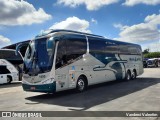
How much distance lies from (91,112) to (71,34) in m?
6.05

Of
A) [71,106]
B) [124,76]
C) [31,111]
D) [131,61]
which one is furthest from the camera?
[131,61]

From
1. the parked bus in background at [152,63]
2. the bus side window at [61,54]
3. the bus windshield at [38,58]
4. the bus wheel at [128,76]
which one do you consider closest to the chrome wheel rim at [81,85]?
the bus side window at [61,54]

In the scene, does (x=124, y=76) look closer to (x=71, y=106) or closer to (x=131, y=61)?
(x=131, y=61)

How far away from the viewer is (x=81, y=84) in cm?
1470

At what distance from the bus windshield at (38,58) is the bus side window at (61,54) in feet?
1.30

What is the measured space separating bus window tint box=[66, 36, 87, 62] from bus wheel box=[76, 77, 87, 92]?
1.36m

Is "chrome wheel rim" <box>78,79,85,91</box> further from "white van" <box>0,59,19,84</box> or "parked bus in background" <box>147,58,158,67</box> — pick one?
"parked bus in background" <box>147,58,158,67</box>

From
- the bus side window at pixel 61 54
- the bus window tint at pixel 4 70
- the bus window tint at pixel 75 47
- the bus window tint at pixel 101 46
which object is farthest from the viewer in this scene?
the bus window tint at pixel 4 70

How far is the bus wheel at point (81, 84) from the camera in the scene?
14.4 metres

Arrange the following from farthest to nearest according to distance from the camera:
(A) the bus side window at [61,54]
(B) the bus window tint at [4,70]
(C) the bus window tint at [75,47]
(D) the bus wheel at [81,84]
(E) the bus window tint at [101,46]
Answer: (B) the bus window tint at [4,70] < (E) the bus window tint at [101,46] < (D) the bus wheel at [81,84] < (C) the bus window tint at [75,47] < (A) the bus side window at [61,54]

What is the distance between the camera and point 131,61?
22.6 metres

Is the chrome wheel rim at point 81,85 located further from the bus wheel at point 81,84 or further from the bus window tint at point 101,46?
the bus window tint at point 101,46

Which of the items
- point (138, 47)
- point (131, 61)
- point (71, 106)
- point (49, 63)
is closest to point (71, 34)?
point (49, 63)

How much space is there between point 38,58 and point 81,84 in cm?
321
